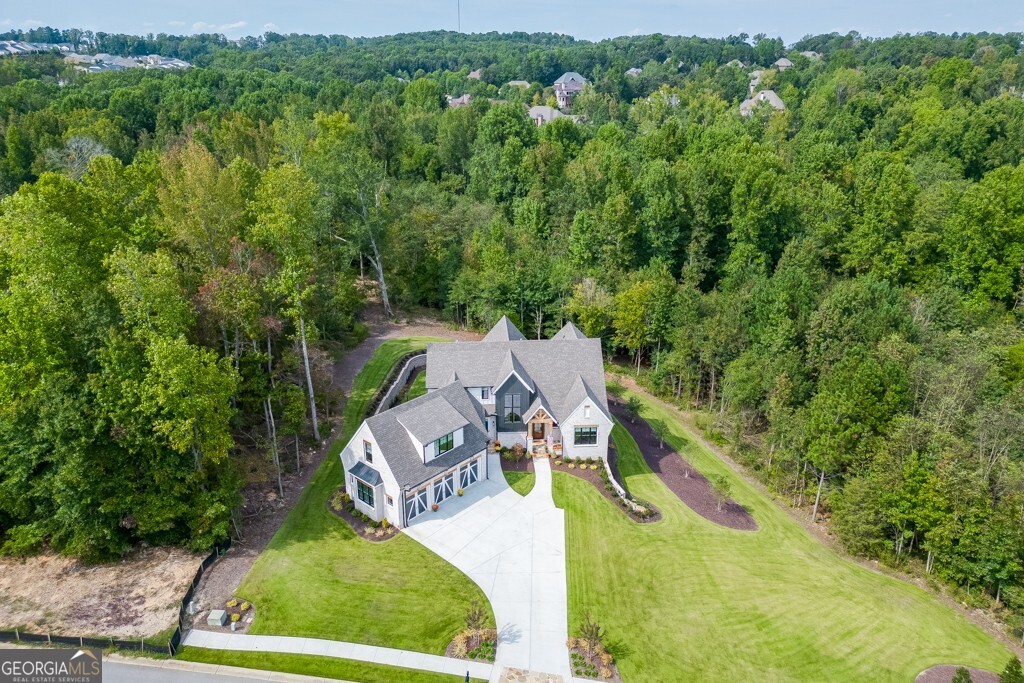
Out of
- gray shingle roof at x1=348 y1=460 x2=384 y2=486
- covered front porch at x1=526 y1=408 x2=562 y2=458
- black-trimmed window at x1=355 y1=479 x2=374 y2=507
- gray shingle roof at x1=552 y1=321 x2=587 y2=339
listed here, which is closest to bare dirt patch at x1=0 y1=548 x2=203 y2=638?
black-trimmed window at x1=355 y1=479 x2=374 y2=507

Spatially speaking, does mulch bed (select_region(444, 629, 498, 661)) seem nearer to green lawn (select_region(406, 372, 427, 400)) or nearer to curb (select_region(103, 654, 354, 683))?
curb (select_region(103, 654, 354, 683))

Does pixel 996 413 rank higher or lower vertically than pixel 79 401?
lower

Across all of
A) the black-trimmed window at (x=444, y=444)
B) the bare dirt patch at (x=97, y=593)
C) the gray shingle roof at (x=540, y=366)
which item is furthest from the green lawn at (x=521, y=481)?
the bare dirt patch at (x=97, y=593)

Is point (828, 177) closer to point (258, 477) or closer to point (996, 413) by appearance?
point (996, 413)

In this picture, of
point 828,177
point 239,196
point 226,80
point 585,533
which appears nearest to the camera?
point 585,533

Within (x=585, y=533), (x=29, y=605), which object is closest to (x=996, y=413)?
(x=585, y=533)

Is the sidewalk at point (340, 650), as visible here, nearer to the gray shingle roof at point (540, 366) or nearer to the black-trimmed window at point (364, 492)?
the black-trimmed window at point (364, 492)
